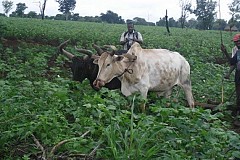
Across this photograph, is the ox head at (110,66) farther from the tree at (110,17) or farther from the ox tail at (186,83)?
the tree at (110,17)

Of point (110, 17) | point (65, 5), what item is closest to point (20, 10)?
point (65, 5)

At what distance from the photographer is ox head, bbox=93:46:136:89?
692 centimetres

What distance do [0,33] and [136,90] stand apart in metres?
10.8

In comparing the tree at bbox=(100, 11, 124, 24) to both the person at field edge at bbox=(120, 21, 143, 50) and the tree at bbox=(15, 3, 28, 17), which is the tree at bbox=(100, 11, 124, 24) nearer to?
the tree at bbox=(15, 3, 28, 17)

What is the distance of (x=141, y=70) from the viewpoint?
7277mm

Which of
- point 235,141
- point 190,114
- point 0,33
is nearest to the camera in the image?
point 235,141

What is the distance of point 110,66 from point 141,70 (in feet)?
1.86

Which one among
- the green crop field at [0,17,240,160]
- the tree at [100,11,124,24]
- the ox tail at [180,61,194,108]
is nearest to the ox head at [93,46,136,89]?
the green crop field at [0,17,240,160]

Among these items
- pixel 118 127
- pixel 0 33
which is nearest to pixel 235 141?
pixel 118 127

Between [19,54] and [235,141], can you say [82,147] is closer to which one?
[235,141]

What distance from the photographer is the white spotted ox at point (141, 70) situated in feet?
23.0

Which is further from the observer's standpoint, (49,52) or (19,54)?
(49,52)

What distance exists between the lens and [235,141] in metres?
4.33

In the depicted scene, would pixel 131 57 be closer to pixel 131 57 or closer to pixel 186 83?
pixel 131 57
